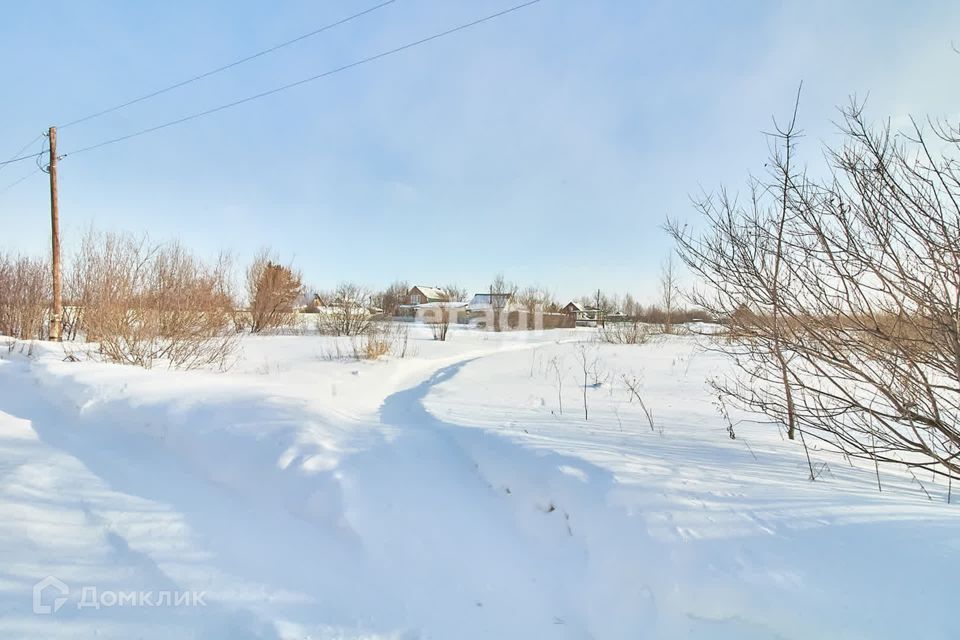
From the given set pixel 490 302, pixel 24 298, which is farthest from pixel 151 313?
pixel 490 302

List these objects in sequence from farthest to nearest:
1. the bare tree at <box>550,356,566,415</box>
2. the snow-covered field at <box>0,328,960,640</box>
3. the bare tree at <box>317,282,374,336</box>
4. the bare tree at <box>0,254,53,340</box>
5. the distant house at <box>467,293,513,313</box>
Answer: the distant house at <box>467,293,513,313</box> → the bare tree at <box>317,282,374,336</box> → the bare tree at <box>0,254,53,340</box> → the bare tree at <box>550,356,566,415</box> → the snow-covered field at <box>0,328,960,640</box>

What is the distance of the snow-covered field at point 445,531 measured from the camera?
175cm

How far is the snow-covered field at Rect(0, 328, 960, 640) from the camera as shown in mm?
1749

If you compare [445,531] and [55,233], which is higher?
[55,233]

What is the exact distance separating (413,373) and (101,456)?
6996 millimetres

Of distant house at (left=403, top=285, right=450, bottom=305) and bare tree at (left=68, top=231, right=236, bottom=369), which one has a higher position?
distant house at (left=403, top=285, right=450, bottom=305)

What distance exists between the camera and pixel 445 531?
2.54 m

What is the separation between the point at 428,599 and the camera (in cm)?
204

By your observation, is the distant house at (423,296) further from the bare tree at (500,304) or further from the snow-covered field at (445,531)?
the snow-covered field at (445,531)

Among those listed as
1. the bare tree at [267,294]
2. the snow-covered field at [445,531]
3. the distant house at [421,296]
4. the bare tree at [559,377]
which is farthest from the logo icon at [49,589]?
the distant house at [421,296]

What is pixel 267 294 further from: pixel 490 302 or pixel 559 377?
pixel 490 302

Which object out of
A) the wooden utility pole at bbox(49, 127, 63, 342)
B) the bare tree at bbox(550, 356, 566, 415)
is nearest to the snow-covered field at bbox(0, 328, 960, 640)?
the bare tree at bbox(550, 356, 566, 415)

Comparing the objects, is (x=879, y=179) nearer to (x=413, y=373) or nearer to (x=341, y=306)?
(x=413, y=373)

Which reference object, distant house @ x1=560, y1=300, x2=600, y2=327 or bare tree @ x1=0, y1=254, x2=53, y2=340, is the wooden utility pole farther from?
distant house @ x1=560, y1=300, x2=600, y2=327
